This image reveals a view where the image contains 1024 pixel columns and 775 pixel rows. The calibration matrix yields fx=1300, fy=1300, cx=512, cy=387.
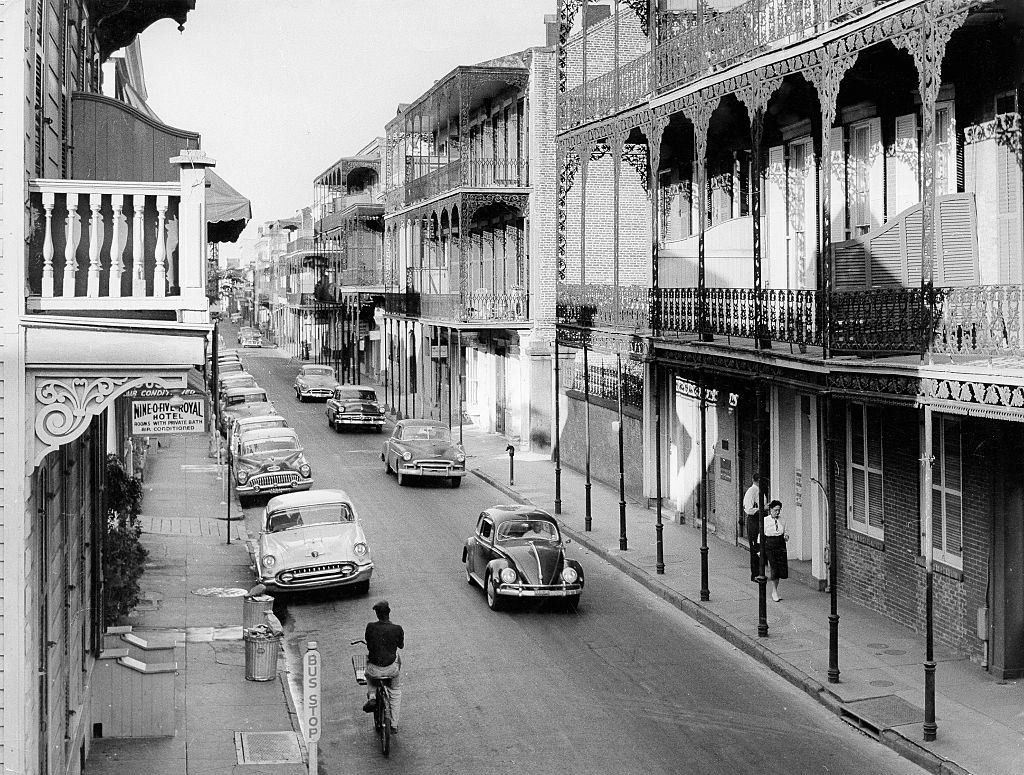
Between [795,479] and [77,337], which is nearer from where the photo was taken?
[77,337]

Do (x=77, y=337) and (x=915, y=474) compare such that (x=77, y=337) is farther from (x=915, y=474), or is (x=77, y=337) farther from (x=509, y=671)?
(x=915, y=474)

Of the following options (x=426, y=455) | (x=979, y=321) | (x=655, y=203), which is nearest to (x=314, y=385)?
(x=426, y=455)

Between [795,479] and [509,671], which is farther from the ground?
[795,479]

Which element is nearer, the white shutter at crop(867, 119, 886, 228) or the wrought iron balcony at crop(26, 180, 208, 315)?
the wrought iron balcony at crop(26, 180, 208, 315)

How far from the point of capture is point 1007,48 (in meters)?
16.0

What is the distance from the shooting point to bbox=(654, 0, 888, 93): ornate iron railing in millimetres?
16766

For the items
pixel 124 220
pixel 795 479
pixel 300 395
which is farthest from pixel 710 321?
pixel 300 395

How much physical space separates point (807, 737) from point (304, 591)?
9.09m

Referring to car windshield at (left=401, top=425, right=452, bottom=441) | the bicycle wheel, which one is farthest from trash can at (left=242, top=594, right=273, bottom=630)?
car windshield at (left=401, top=425, right=452, bottom=441)

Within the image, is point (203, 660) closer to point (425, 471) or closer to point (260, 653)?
point (260, 653)

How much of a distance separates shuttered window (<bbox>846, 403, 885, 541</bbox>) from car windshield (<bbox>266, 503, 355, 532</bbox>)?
802 cm

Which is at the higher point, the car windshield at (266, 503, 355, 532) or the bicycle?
the car windshield at (266, 503, 355, 532)

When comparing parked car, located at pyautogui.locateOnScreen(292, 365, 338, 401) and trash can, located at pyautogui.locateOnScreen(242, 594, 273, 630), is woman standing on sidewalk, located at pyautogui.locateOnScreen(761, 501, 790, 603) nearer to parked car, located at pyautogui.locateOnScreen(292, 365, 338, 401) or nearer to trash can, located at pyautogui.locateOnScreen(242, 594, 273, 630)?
trash can, located at pyautogui.locateOnScreen(242, 594, 273, 630)

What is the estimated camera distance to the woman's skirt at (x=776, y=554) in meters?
19.5
